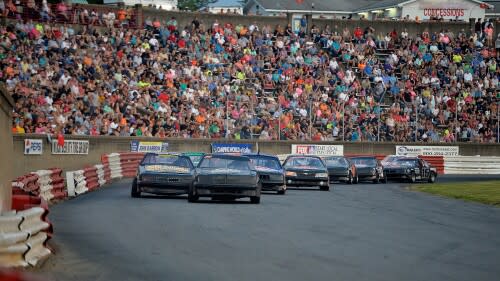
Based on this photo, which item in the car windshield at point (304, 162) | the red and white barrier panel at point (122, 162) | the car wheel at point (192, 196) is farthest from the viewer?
the red and white barrier panel at point (122, 162)

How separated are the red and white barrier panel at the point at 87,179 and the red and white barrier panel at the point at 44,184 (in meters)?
0.36

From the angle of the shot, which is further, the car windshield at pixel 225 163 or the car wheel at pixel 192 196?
the car windshield at pixel 225 163

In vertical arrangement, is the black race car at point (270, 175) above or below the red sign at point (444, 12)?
below

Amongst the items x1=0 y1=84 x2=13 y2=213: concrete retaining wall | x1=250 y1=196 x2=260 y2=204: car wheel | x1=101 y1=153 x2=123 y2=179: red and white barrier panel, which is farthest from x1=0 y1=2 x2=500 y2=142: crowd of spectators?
x1=0 y1=84 x2=13 y2=213: concrete retaining wall

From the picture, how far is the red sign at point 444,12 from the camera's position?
73250 millimetres

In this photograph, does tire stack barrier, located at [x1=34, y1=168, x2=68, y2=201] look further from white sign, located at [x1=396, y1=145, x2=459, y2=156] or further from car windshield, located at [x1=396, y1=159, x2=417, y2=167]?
white sign, located at [x1=396, y1=145, x2=459, y2=156]

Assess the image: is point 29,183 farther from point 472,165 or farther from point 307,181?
point 472,165

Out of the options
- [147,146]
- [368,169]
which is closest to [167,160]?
[368,169]

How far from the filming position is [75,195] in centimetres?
2920

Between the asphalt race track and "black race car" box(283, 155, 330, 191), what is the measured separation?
334 inches

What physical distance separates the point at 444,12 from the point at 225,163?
49849 millimetres

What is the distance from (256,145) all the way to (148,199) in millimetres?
21289

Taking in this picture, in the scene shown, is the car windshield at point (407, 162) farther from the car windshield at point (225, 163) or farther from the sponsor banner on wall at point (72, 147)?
the car windshield at point (225, 163)

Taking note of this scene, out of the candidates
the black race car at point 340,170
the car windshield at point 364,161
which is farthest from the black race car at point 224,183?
the car windshield at point 364,161
